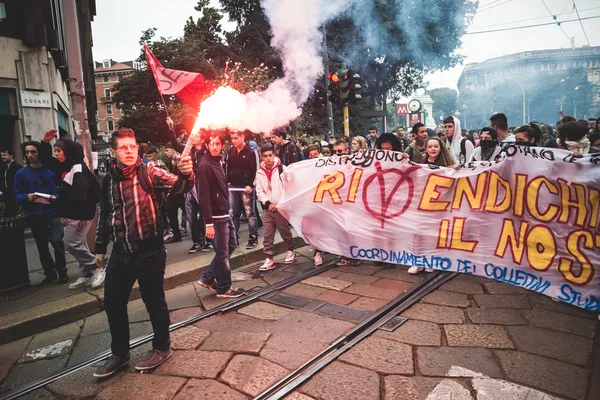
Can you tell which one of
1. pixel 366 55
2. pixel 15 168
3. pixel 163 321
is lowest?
pixel 163 321

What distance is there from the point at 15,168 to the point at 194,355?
565 centimetres

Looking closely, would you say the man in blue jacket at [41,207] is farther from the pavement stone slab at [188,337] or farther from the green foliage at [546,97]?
the green foliage at [546,97]

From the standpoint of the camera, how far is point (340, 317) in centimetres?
380

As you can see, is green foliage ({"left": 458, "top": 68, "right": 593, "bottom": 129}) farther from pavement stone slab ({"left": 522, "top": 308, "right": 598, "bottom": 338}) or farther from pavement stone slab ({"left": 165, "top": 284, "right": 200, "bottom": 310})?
pavement stone slab ({"left": 165, "top": 284, "right": 200, "bottom": 310})

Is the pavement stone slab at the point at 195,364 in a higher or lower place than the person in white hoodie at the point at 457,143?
lower

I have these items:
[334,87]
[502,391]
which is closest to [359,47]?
[334,87]

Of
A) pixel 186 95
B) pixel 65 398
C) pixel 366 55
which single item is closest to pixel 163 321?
pixel 65 398

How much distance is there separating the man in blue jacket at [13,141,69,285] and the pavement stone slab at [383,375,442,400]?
4336 mm

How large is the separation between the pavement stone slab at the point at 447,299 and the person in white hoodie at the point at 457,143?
295cm

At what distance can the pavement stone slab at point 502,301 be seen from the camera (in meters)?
3.93

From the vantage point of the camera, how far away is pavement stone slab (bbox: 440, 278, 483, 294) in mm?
4383

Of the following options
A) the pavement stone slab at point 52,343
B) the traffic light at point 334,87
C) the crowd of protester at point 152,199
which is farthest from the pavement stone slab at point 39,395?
the traffic light at point 334,87

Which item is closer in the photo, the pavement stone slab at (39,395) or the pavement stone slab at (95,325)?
the pavement stone slab at (39,395)

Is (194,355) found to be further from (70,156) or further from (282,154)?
(282,154)
